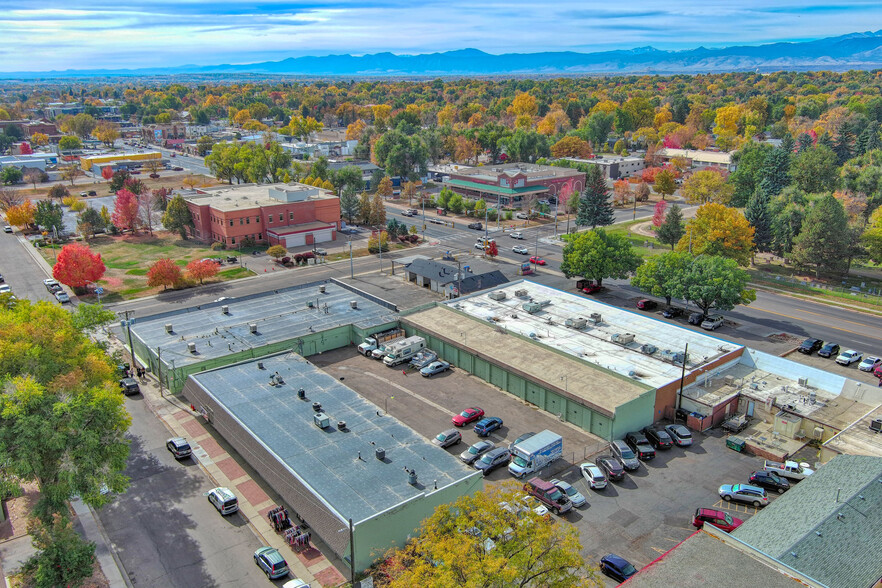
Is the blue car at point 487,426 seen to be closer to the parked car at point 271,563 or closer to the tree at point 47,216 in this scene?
the parked car at point 271,563

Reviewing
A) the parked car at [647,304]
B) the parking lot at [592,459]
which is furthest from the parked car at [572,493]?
the parked car at [647,304]

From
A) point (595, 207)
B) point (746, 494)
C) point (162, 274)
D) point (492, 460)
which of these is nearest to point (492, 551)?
point (492, 460)

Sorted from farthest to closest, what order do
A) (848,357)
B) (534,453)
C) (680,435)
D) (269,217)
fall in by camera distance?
(269,217) < (848,357) < (680,435) < (534,453)

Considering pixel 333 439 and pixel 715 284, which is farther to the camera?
pixel 715 284

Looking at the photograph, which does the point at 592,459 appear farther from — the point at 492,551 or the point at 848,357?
the point at 848,357

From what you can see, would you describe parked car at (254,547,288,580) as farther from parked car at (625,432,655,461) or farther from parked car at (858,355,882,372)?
Result: parked car at (858,355,882,372)

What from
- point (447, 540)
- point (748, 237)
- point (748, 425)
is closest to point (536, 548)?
point (447, 540)

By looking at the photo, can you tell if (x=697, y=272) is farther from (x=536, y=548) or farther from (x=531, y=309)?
(x=536, y=548)
